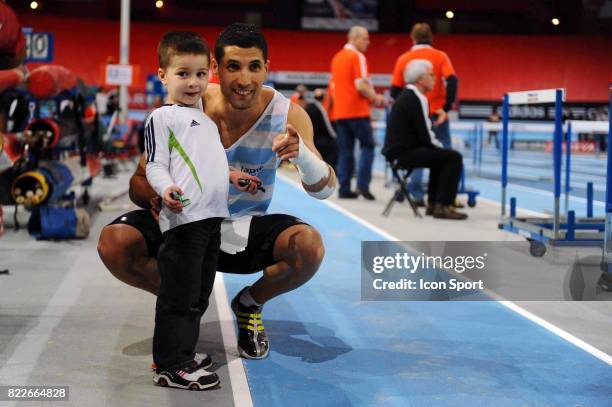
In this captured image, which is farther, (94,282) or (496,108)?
(496,108)

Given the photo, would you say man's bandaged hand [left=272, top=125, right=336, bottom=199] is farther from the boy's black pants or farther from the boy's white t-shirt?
the boy's black pants

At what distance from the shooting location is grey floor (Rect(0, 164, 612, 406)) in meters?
3.27

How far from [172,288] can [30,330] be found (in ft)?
3.86

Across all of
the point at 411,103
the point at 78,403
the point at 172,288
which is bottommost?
the point at 78,403

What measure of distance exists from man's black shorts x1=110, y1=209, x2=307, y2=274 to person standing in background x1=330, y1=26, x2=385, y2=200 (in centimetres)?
695

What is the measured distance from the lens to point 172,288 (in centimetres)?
326

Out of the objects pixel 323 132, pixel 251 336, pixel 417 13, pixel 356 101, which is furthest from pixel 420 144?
pixel 417 13

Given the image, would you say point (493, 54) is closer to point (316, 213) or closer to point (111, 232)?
point (316, 213)

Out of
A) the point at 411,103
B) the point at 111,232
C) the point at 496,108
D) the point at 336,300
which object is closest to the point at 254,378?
the point at 111,232

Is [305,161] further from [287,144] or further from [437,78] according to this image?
[437,78]

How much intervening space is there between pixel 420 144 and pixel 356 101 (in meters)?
2.31

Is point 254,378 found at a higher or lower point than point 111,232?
lower

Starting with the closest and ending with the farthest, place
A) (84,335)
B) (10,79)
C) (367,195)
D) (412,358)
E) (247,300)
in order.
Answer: (412,358)
(247,300)
(84,335)
(10,79)
(367,195)

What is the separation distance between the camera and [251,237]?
3854 mm
